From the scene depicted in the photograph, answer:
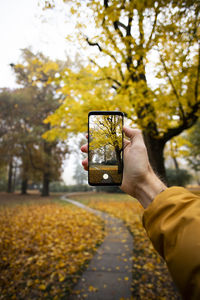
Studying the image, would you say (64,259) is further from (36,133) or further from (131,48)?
(36,133)

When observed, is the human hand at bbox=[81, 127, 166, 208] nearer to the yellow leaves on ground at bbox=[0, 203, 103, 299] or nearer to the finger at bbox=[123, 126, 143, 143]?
the finger at bbox=[123, 126, 143, 143]

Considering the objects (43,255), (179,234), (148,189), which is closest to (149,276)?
(43,255)

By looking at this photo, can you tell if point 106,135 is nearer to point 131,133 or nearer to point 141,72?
point 131,133

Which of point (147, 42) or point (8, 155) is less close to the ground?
point (147, 42)

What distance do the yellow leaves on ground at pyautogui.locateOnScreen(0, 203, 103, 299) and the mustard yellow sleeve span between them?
2.67 m

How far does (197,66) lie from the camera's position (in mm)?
2881

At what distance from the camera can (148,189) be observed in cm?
107

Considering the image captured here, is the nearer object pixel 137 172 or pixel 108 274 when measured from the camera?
pixel 137 172

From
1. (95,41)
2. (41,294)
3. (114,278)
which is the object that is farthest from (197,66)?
(41,294)

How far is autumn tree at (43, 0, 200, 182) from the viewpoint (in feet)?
7.61

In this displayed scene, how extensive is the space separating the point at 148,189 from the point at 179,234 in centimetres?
41

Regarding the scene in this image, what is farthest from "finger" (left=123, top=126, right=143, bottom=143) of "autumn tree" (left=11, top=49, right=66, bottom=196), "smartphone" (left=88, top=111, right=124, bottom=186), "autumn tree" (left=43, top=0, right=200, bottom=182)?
"autumn tree" (left=11, top=49, right=66, bottom=196)

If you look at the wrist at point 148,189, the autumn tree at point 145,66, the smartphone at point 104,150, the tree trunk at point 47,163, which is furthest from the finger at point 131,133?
the tree trunk at point 47,163

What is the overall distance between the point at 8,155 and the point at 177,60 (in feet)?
46.7
